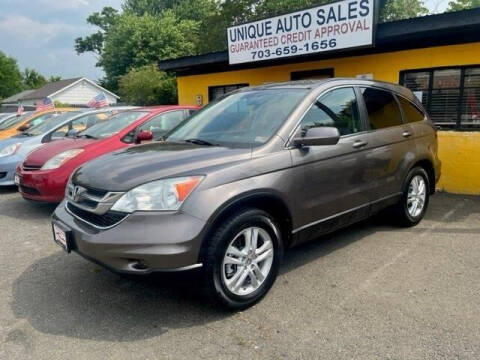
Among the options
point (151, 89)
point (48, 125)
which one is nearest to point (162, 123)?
point (48, 125)

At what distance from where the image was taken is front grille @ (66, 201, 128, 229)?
290cm

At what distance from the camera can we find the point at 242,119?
12.9 feet

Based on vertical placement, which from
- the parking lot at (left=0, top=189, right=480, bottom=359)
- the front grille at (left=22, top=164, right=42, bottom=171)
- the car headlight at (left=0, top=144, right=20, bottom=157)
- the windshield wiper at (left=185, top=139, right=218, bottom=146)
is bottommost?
the parking lot at (left=0, top=189, right=480, bottom=359)

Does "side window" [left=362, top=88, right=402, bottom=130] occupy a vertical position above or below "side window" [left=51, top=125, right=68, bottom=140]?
above

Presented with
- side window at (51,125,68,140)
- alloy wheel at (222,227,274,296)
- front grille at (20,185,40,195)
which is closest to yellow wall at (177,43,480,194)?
alloy wheel at (222,227,274,296)

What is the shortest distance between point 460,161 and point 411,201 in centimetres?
240

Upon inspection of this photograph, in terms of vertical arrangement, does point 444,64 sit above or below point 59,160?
above

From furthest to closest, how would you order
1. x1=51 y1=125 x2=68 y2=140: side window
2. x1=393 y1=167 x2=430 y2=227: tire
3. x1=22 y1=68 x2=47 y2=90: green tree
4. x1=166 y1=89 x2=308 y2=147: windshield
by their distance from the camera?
x1=22 y1=68 x2=47 y2=90: green tree < x1=51 y1=125 x2=68 y2=140: side window < x1=393 y1=167 x2=430 y2=227: tire < x1=166 y1=89 x2=308 y2=147: windshield

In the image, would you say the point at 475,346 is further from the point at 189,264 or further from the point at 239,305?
the point at 189,264

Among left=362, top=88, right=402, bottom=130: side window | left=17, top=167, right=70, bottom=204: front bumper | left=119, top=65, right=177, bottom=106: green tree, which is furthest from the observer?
left=119, top=65, right=177, bottom=106: green tree

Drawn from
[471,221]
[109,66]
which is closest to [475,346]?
[471,221]

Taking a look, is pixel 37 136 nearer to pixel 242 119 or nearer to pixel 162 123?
pixel 162 123

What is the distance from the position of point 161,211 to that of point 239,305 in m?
0.98

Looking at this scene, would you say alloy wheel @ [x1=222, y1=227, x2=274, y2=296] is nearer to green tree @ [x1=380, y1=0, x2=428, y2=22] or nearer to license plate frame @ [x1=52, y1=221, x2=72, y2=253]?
license plate frame @ [x1=52, y1=221, x2=72, y2=253]
